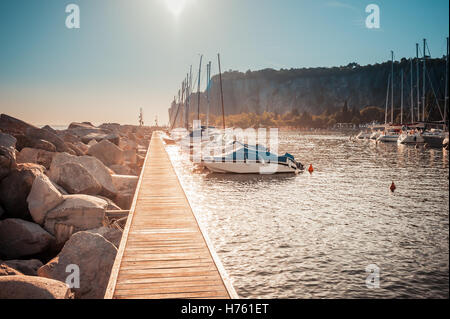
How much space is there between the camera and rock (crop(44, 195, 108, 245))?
37.3 ft

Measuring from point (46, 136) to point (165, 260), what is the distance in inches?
570

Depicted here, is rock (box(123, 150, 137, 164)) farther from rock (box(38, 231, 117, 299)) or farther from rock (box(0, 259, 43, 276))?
rock (box(38, 231, 117, 299))

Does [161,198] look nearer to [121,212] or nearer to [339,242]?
[121,212]

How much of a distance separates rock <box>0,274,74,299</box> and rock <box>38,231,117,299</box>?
5.73 feet

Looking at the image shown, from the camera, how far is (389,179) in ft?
82.5

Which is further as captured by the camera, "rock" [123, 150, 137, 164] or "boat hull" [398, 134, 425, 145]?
"boat hull" [398, 134, 425, 145]

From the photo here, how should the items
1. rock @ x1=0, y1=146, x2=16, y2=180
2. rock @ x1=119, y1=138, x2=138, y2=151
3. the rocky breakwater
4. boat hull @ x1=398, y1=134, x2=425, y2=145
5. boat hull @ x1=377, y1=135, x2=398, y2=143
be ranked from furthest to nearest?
boat hull @ x1=377, y1=135, x2=398, y2=143
boat hull @ x1=398, y1=134, x2=425, y2=145
rock @ x1=119, y1=138, x2=138, y2=151
rock @ x1=0, y1=146, x2=16, y2=180
the rocky breakwater

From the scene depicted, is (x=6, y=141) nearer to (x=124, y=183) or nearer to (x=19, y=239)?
(x=19, y=239)

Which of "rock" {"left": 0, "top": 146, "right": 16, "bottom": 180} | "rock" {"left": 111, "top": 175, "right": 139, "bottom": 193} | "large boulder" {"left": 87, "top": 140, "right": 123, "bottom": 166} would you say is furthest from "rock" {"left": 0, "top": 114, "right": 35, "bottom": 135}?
"rock" {"left": 0, "top": 146, "right": 16, "bottom": 180}

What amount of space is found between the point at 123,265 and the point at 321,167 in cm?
2703

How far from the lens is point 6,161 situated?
39.9ft

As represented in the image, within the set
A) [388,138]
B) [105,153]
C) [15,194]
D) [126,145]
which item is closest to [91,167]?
[15,194]

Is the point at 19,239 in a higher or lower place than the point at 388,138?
lower
